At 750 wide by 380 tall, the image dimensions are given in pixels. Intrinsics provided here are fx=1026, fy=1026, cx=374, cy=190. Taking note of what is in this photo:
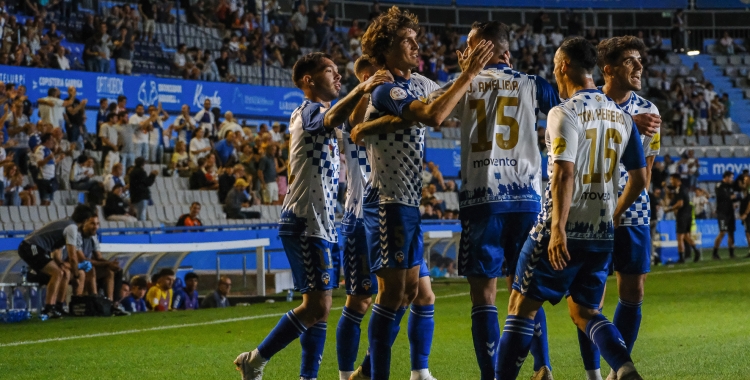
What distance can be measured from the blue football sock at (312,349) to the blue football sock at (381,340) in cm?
81

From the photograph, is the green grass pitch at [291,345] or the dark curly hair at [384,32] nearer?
the dark curly hair at [384,32]

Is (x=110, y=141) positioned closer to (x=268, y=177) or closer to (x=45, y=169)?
(x=45, y=169)

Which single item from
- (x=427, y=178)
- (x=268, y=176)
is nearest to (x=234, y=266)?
(x=268, y=176)

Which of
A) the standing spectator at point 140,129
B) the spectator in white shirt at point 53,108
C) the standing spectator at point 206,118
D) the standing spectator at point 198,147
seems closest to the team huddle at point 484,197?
the spectator in white shirt at point 53,108

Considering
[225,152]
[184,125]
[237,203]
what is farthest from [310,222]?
[184,125]

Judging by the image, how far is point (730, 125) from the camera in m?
35.6

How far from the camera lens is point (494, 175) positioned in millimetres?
6059

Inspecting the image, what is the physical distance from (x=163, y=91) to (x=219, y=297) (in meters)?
8.62

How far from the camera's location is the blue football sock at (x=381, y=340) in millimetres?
5820

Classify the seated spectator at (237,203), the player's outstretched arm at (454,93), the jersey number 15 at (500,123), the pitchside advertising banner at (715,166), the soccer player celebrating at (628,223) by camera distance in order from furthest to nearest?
1. the pitchside advertising banner at (715,166)
2. the seated spectator at (237,203)
3. the soccer player celebrating at (628,223)
4. the jersey number 15 at (500,123)
5. the player's outstretched arm at (454,93)

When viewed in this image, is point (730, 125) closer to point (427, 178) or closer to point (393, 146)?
point (427, 178)

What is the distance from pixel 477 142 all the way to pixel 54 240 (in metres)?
8.89

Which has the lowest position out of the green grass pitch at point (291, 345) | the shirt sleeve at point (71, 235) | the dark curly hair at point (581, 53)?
the green grass pitch at point (291, 345)

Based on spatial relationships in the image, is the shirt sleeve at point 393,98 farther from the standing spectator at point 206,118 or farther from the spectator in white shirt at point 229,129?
the standing spectator at point 206,118
